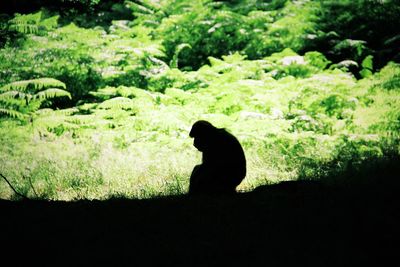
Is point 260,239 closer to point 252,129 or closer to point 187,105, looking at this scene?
point 252,129

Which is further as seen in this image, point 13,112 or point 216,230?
point 13,112

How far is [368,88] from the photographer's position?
9.19m

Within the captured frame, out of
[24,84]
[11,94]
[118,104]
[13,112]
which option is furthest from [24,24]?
[118,104]

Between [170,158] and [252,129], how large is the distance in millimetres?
1920

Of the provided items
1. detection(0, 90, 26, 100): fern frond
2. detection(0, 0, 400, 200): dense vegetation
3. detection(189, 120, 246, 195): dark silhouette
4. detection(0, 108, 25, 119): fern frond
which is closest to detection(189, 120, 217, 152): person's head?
detection(189, 120, 246, 195): dark silhouette

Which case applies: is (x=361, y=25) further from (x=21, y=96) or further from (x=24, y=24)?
(x=21, y=96)

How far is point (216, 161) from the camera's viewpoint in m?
4.71

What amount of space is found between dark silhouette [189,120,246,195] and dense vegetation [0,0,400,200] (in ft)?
3.63

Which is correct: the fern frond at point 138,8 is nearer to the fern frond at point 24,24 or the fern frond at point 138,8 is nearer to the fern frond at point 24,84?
the fern frond at point 24,24

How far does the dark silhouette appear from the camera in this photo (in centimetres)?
474

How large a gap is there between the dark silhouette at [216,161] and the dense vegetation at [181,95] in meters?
1.11

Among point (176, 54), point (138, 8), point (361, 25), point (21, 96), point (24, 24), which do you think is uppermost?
point (138, 8)

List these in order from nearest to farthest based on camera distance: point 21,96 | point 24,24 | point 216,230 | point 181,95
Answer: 1. point 216,230
2. point 21,96
3. point 181,95
4. point 24,24

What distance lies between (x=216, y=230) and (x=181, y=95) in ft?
20.4
